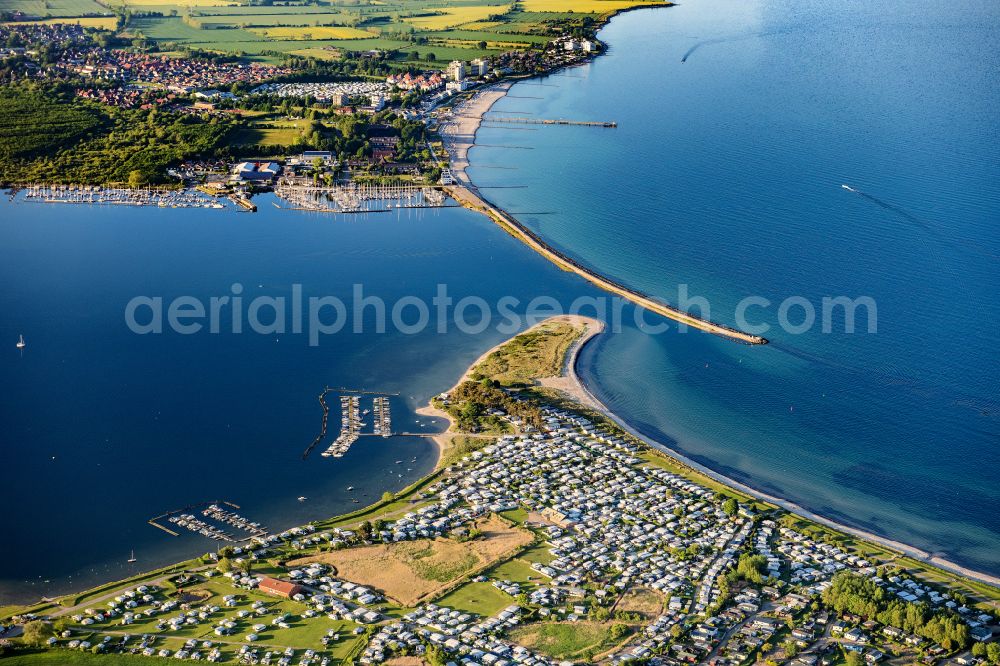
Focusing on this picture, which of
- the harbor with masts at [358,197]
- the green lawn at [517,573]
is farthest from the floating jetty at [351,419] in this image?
the harbor with masts at [358,197]

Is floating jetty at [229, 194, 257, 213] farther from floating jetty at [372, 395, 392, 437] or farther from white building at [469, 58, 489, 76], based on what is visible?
white building at [469, 58, 489, 76]

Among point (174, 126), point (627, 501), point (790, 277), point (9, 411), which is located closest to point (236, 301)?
point (9, 411)

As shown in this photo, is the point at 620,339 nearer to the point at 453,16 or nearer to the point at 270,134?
the point at 270,134

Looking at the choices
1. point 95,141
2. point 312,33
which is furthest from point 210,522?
point 312,33

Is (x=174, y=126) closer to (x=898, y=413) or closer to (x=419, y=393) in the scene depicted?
(x=419, y=393)

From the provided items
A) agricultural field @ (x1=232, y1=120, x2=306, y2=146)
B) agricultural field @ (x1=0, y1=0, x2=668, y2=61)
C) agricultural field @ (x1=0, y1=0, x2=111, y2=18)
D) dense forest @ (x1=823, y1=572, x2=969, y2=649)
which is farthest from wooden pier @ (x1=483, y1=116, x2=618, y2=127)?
agricultural field @ (x1=0, y1=0, x2=111, y2=18)
